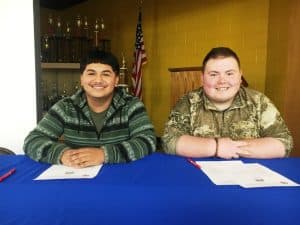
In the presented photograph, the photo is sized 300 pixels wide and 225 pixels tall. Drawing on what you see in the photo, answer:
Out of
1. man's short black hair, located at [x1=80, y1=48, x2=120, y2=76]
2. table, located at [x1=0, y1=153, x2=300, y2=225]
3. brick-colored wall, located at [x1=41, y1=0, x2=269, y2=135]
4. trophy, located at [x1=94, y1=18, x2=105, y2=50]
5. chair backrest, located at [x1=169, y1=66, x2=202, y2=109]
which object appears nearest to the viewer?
table, located at [x1=0, y1=153, x2=300, y2=225]

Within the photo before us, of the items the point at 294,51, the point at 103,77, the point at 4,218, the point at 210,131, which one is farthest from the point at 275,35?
the point at 4,218

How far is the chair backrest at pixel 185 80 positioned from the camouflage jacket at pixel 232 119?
1362mm

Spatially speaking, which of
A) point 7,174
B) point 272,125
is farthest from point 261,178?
point 7,174

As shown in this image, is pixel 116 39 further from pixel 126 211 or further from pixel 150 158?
pixel 126 211

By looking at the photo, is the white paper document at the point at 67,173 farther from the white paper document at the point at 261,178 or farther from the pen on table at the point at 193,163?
the white paper document at the point at 261,178

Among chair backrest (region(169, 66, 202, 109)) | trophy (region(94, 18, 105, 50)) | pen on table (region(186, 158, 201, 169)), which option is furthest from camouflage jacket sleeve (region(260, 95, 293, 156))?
trophy (region(94, 18, 105, 50))

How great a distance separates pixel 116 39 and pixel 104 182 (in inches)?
198

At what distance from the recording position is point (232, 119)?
5.32ft

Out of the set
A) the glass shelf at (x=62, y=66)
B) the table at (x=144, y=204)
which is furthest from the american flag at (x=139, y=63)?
the table at (x=144, y=204)

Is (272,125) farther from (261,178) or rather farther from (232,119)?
(261,178)

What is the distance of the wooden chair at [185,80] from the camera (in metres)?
3.04

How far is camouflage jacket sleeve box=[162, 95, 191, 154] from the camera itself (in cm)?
149

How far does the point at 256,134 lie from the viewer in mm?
1595

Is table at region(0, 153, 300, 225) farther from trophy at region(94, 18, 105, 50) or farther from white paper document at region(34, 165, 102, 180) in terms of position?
trophy at region(94, 18, 105, 50)
